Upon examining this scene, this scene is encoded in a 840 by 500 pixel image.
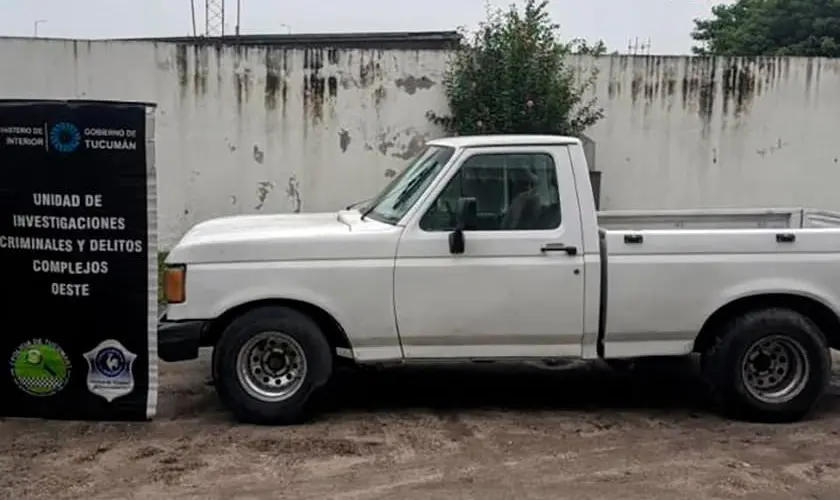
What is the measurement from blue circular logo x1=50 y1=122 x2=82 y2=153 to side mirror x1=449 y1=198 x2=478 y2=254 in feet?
8.18

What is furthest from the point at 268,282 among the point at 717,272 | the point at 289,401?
the point at 717,272

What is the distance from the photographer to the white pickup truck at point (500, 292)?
21.7 feet

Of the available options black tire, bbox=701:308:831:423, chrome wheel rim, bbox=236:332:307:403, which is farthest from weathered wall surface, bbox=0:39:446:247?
black tire, bbox=701:308:831:423

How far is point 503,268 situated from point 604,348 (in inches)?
36.8

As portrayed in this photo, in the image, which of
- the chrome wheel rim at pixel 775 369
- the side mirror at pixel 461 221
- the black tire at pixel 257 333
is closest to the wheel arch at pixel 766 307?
the chrome wheel rim at pixel 775 369

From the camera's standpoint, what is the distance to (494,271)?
671 centimetres

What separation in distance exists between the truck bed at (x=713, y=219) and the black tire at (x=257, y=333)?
2.88 meters

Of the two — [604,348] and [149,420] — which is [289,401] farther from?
[604,348]

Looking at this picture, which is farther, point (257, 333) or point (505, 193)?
point (505, 193)

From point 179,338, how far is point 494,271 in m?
2.17

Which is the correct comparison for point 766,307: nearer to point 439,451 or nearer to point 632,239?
point 632,239

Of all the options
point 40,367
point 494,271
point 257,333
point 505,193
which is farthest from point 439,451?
point 40,367

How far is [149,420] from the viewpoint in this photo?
6684mm

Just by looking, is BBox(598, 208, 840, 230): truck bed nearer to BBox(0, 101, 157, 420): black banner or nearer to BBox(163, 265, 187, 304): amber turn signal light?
BBox(163, 265, 187, 304): amber turn signal light
